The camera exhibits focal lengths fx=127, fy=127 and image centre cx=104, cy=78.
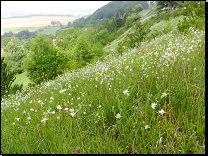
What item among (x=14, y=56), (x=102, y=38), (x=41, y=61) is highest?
(x=102, y=38)

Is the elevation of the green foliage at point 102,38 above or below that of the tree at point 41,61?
above

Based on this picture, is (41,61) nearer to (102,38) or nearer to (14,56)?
(14,56)

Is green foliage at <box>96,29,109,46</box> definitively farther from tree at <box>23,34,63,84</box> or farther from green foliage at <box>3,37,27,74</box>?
tree at <box>23,34,63,84</box>

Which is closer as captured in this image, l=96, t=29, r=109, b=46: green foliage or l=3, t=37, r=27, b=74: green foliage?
l=3, t=37, r=27, b=74: green foliage

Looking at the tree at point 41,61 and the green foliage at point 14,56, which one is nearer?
the tree at point 41,61

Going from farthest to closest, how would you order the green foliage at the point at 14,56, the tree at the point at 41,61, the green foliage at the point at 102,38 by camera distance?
1. the green foliage at the point at 102,38
2. the green foliage at the point at 14,56
3. the tree at the point at 41,61

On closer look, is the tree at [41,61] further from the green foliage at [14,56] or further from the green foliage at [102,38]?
the green foliage at [102,38]

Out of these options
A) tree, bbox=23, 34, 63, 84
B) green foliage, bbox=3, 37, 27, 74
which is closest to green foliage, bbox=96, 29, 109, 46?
green foliage, bbox=3, 37, 27, 74

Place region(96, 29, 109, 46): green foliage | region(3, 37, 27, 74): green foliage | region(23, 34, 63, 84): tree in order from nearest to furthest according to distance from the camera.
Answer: region(23, 34, 63, 84): tree, region(3, 37, 27, 74): green foliage, region(96, 29, 109, 46): green foliage

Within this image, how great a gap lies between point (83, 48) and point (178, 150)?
3251 cm

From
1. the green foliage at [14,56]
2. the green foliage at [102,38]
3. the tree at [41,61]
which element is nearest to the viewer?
the tree at [41,61]

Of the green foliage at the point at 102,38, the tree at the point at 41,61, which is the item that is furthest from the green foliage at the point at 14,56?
the green foliage at the point at 102,38

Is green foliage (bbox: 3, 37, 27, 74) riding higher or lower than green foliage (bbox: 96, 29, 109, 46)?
lower

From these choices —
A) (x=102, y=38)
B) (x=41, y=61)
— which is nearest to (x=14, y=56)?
(x=41, y=61)
